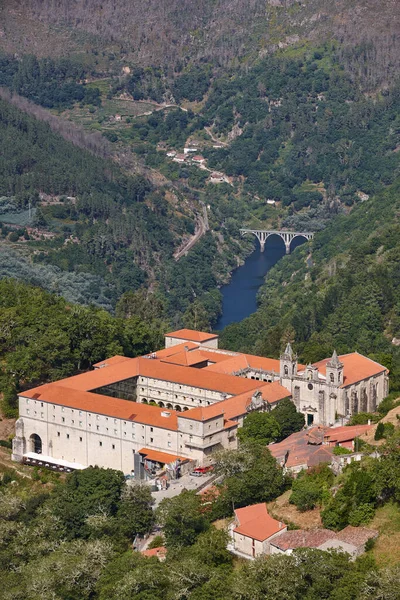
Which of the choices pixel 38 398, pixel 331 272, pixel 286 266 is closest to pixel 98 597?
pixel 38 398

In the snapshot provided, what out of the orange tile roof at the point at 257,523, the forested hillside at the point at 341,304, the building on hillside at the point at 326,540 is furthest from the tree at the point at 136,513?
the forested hillside at the point at 341,304

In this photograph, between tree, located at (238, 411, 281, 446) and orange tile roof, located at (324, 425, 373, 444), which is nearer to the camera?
orange tile roof, located at (324, 425, 373, 444)

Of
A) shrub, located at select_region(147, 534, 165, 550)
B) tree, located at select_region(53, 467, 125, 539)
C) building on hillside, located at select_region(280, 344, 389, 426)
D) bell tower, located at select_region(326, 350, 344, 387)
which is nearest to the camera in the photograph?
shrub, located at select_region(147, 534, 165, 550)

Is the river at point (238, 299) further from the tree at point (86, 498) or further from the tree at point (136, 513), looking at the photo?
the tree at point (136, 513)

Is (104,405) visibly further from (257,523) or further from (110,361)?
(257,523)

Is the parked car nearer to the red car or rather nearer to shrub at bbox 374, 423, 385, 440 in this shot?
the red car

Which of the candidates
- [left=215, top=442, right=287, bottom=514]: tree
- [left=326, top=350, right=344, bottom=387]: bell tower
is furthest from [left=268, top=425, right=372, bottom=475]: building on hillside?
[left=326, top=350, right=344, bottom=387]: bell tower

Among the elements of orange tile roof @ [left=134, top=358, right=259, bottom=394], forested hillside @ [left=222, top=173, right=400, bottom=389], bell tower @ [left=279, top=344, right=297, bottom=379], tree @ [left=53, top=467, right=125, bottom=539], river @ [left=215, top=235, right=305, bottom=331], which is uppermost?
bell tower @ [left=279, top=344, right=297, bottom=379]

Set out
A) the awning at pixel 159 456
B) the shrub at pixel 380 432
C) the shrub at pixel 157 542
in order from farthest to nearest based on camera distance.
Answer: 1. the awning at pixel 159 456
2. the shrub at pixel 380 432
3. the shrub at pixel 157 542
